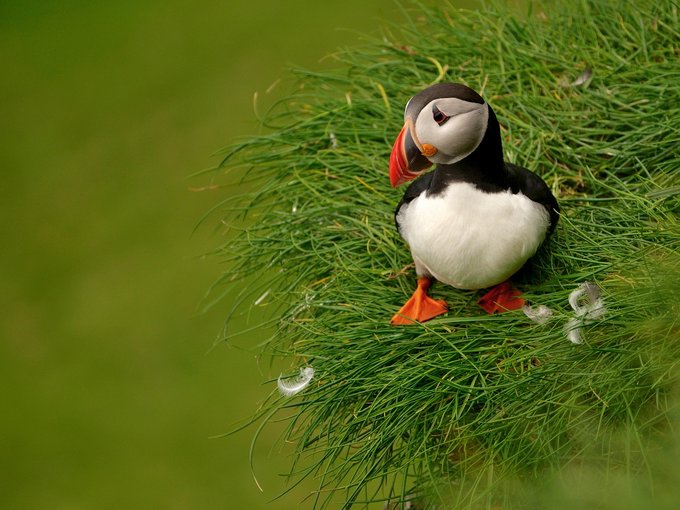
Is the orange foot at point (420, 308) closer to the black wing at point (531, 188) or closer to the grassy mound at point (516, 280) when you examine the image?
the grassy mound at point (516, 280)

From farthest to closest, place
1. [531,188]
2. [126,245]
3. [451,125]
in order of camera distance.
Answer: [126,245] < [531,188] < [451,125]

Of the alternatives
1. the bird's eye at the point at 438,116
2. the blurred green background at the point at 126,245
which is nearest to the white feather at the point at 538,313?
the bird's eye at the point at 438,116

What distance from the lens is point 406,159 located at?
5.37 feet

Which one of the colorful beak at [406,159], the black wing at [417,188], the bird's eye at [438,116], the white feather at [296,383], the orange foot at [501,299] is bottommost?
the orange foot at [501,299]

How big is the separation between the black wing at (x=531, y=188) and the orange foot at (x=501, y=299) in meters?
0.15

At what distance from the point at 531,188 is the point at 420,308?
34 centimetres

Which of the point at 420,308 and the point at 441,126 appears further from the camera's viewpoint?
the point at 420,308

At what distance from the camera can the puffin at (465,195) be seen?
5.21ft

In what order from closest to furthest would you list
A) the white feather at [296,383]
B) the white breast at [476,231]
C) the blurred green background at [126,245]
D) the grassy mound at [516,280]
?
the grassy mound at [516,280], the white breast at [476,231], the white feather at [296,383], the blurred green background at [126,245]

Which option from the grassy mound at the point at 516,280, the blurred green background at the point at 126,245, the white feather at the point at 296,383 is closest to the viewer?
the grassy mound at the point at 516,280

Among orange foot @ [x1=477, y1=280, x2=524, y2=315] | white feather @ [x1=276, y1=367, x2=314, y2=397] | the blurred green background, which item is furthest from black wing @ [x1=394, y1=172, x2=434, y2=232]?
the blurred green background

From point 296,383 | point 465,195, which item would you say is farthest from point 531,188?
point 296,383

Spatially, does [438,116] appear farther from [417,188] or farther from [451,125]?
[417,188]

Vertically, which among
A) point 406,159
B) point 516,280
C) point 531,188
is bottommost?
point 516,280
